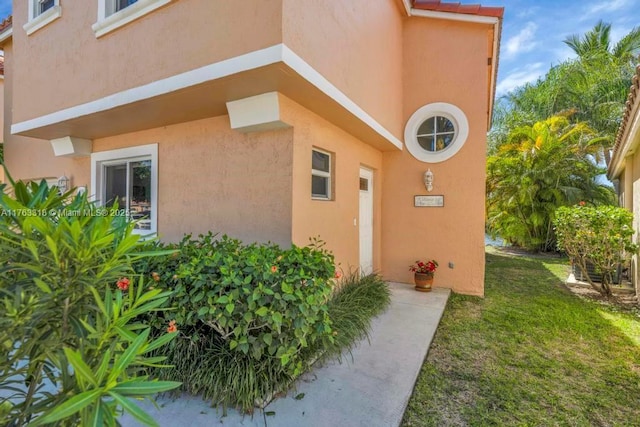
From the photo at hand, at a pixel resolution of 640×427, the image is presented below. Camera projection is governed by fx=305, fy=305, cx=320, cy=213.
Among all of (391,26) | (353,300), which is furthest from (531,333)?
(391,26)

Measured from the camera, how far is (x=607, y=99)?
18031 mm

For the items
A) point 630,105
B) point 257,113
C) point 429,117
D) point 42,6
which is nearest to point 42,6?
point 42,6

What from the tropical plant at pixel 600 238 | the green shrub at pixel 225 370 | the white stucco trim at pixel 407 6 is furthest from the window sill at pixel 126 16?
the tropical plant at pixel 600 238

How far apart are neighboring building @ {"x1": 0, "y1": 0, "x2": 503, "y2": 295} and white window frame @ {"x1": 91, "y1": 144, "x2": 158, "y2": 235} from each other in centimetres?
4

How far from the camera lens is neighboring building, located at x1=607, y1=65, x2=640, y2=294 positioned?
5.68m

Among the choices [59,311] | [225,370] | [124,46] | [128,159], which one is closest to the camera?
[59,311]

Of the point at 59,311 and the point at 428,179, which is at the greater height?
the point at 428,179

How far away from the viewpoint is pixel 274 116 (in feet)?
14.5

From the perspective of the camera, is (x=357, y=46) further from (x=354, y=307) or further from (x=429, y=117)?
(x=354, y=307)

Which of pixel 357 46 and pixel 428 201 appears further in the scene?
pixel 428 201

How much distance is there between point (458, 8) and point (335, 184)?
565 cm

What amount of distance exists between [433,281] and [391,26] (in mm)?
6528

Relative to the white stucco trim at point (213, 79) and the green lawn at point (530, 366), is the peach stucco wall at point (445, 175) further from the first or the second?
the white stucco trim at point (213, 79)

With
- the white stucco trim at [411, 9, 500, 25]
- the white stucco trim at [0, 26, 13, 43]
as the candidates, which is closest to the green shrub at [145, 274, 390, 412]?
the white stucco trim at [411, 9, 500, 25]
